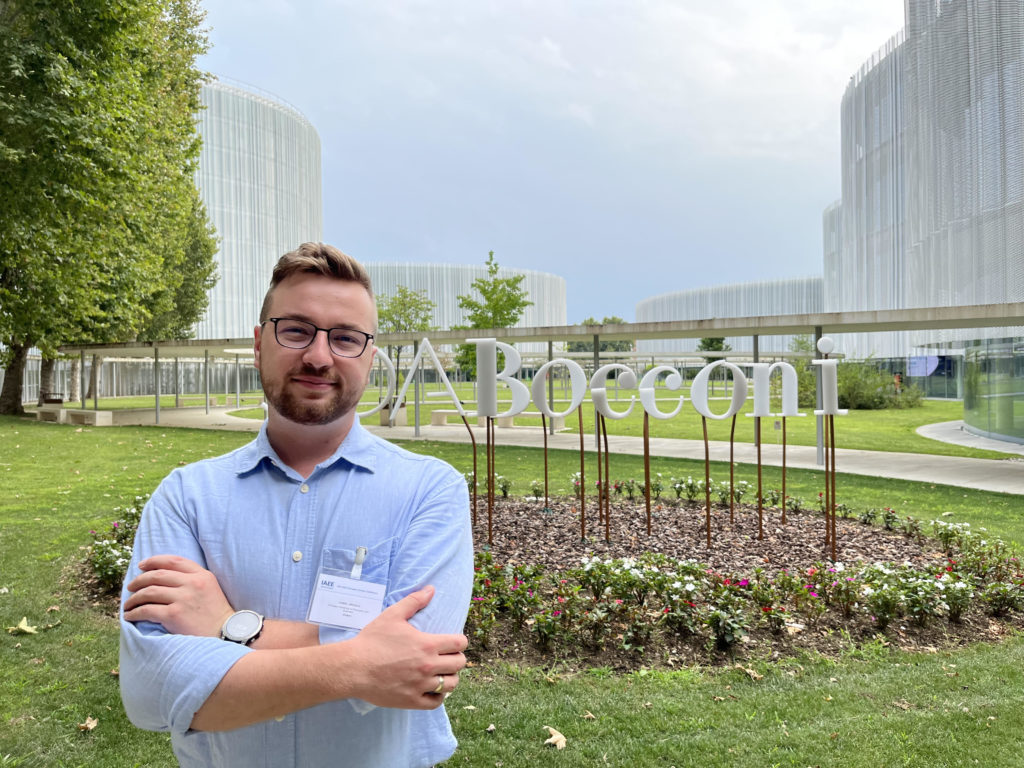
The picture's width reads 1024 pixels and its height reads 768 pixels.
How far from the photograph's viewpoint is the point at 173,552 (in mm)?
1471

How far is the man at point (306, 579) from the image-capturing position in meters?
1.23

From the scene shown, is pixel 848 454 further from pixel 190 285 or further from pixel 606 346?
pixel 606 346

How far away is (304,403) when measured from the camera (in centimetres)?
151

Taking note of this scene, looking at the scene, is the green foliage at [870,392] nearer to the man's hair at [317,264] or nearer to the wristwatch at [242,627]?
the man's hair at [317,264]

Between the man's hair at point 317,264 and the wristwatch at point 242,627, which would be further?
the man's hair at point 317,264

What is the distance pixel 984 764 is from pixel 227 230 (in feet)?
229

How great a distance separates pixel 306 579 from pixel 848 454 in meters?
15.3

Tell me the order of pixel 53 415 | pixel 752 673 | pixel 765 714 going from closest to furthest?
pixel 765 714 < pixel 752 673 < pixel 53 415

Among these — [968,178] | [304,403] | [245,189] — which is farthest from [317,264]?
[245,189]

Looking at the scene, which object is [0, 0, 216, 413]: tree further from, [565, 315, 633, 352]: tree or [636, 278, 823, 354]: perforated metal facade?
[636, 278, 823, 354]: perforated metal facade

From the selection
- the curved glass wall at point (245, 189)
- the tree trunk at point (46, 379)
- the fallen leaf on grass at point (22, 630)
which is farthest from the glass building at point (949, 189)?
the curved glass wall at point (245, 189)

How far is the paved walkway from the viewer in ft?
37.9

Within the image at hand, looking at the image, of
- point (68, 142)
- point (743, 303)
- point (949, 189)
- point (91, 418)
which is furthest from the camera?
point (743, 303)

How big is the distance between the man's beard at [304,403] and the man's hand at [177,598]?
1.25 feet
